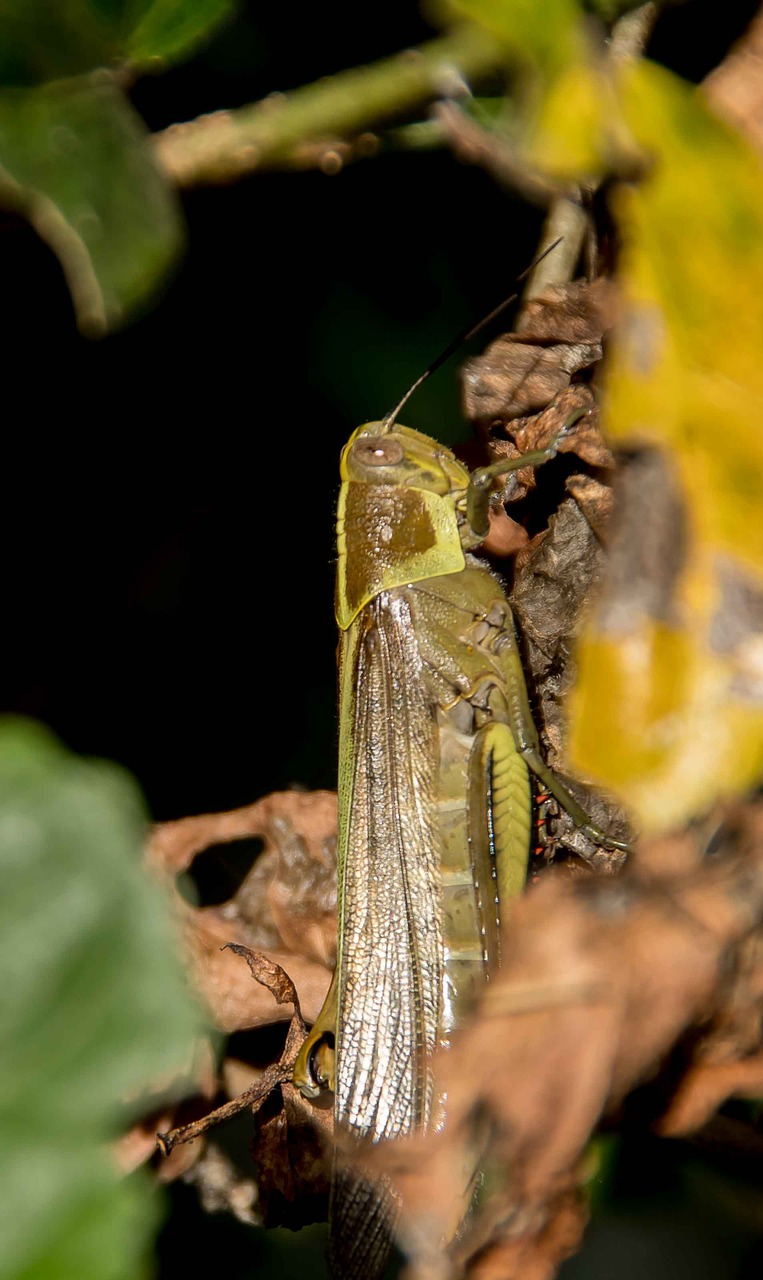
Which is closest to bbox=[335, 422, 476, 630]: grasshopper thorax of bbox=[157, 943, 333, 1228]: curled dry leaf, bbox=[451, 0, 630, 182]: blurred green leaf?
bbox=[157, 943, 333, 1228]: curled dry leaf

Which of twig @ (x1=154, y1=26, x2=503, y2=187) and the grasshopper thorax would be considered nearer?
twig @ (x1=154, y1=26, x2=503, y2=187)

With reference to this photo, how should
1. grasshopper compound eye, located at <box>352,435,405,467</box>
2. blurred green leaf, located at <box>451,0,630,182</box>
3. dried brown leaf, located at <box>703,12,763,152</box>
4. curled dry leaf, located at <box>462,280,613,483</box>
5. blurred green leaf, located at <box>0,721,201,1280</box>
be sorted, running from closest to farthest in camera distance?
blurred green leaf, located at <box>0,721,201,1280</box> < blurred green leaf, located at <box>451,0,630,182</box> < dried brown leaf, located at <box>703,12,763,152</box> < curled dry leaf, located at <box>462,280,613,483</box> < grasshopper compound eye, located at <box>352,435,405,467</box>

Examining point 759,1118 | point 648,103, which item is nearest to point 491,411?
point 648,103

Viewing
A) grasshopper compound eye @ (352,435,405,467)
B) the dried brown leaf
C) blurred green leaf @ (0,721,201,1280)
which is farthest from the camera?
grasshopper compound eye @ (352,435,405,467)

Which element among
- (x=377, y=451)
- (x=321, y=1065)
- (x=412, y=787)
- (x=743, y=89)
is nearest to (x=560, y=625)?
(x=412, y=787)

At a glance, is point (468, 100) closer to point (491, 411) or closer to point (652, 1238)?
point (491, 411)

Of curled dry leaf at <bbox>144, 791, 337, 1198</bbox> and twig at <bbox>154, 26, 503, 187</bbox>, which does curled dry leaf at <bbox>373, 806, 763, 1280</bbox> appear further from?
twig at <bbox>154, 26, 503, 187</bbox>

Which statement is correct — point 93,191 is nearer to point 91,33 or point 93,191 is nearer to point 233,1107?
point 91,33
